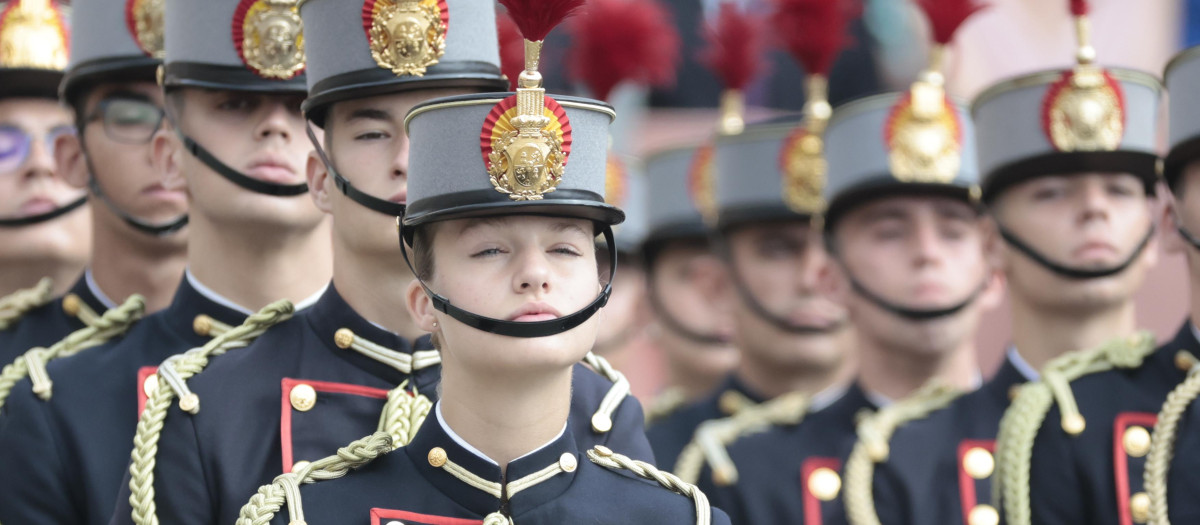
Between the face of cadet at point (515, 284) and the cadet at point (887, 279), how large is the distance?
319 centimetres

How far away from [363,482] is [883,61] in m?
12.2

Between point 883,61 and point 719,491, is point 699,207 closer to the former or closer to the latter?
point 719,491

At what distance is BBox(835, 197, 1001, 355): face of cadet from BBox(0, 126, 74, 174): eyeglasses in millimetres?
3012

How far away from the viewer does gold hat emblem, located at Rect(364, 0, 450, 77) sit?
4324 millimetres

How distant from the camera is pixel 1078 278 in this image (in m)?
5.85

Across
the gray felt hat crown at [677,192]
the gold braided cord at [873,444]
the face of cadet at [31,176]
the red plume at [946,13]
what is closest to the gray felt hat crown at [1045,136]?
the red plume at [946,13]

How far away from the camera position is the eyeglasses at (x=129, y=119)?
5414mm

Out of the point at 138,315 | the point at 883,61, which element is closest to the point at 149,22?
the point at 138,315

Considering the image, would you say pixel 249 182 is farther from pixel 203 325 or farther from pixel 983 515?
pixel 983 515

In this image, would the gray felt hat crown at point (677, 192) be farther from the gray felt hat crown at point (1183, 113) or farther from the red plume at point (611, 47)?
the gray felt hat crown at point (1183, 113)

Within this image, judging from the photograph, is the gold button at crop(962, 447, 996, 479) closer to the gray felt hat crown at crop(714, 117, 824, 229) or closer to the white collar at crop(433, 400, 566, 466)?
the gray felt hat crown at crop(714, 117, 824, 229)

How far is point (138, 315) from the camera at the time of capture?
17.2 ft

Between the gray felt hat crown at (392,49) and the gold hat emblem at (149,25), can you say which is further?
the gold hat emblem at (149,25)

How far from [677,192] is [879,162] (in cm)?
264
